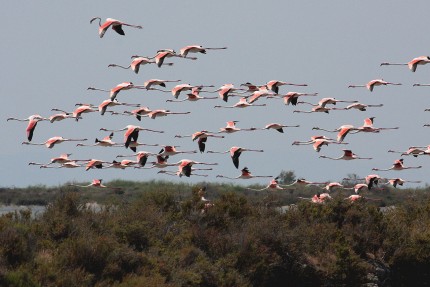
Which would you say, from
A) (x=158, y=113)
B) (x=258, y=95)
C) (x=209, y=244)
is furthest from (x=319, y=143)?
(x=209, y=244)

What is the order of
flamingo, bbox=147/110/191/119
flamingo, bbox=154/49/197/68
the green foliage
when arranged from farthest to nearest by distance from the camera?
1. flamingo, bbox=147/110/191/119
2. flamingo, bbox=154/49/197/68
3. the green foliage

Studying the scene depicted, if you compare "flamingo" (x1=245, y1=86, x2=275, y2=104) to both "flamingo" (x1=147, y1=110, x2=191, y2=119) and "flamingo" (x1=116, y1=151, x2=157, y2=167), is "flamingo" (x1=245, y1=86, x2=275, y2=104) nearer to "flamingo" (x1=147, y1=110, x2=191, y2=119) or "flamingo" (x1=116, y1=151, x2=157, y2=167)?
"flamingo" (x1=147, y1=110, x2=191, y2=119)

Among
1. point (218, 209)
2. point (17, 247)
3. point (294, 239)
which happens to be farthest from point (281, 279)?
point (17, 247)

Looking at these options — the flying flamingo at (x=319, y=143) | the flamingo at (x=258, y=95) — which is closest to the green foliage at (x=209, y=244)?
the flying flamingo at (x=319, y=143)

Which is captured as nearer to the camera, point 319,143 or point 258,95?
point 258,95

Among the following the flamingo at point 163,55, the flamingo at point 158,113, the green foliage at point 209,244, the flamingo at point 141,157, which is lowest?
the green foliage at point 209,244

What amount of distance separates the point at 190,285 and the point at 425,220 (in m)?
12.8

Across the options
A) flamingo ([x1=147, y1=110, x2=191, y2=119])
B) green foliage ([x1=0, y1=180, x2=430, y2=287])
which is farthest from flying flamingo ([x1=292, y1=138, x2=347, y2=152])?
flamingo ([x1=147, y1=110, x2=191, y2=119])

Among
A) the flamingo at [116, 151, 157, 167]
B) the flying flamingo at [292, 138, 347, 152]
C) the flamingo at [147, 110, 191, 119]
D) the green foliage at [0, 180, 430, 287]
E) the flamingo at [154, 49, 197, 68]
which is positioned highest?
the flamingo at [154, 49, 197, 68]

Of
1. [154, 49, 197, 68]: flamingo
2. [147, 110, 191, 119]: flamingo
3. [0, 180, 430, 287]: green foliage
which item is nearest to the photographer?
[0, 180, 430, 287]: green foliage

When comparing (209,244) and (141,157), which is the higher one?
(141,157)

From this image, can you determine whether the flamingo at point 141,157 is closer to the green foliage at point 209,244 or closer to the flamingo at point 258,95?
the green foliage at point 209,244

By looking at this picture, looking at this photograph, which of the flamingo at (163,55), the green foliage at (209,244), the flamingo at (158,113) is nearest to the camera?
the green foliage at (209,244)

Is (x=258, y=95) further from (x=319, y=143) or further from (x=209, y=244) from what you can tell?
(x=209, y=244)
